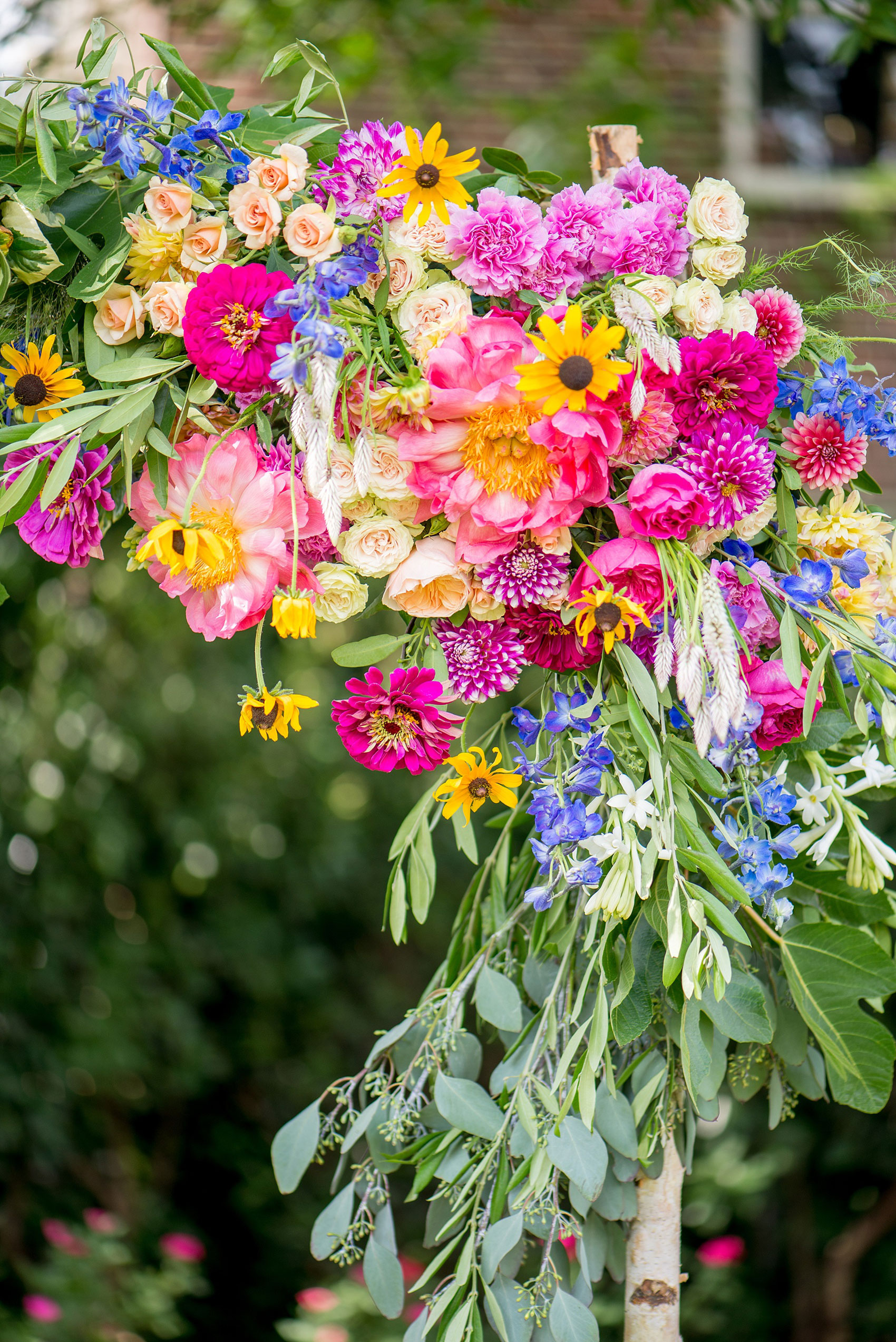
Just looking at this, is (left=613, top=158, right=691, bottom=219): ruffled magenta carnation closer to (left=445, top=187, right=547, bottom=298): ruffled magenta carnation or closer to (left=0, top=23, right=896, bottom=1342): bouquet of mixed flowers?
(left=0, top=23, right=896, bottom=1342): bouquet of mixed flowers

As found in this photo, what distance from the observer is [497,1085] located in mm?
902

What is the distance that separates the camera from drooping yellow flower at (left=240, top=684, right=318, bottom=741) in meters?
0.74

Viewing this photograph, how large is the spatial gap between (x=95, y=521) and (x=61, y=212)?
0.76 feet

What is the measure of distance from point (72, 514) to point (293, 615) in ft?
0.67

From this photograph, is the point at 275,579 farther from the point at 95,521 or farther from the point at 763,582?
the point at 763,582

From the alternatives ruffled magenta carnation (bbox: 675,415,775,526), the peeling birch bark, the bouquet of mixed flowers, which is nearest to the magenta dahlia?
the bouquet of mixed flowers

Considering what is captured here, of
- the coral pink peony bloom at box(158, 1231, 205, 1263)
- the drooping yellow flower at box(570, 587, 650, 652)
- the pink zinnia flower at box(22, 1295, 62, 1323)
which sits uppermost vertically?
the drooping yellow flower at box(570, 587, 650, 652)

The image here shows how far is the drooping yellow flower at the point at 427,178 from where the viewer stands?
70 cm

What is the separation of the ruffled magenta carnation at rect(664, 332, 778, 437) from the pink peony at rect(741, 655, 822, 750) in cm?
19

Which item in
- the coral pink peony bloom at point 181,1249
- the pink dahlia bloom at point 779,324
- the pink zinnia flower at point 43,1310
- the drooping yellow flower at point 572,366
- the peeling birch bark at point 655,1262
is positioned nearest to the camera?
the drooping yellow flower at point 572,366

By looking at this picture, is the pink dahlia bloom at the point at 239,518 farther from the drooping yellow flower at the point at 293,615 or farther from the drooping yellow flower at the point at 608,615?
the drooping yellow flower at the point at 608,615

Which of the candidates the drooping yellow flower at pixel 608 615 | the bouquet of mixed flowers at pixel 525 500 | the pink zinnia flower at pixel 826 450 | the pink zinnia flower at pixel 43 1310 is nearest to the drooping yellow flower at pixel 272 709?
the bouquet of mixed flowers at pixel 525 500

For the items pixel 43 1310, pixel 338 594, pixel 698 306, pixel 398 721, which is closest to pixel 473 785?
pixel 398 721

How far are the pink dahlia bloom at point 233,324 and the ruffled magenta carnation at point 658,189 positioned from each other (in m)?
0.31
